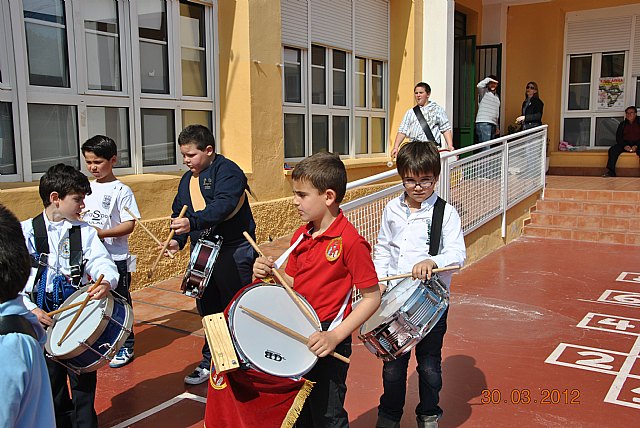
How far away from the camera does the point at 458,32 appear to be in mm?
13461

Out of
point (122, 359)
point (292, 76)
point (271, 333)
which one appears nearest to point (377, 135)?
point (292, 76)

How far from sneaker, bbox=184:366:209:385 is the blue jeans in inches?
56.0

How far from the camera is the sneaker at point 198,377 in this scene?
4.08 meters

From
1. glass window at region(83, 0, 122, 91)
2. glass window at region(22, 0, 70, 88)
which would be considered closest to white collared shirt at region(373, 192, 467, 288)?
glass window at region(22, 0, 70, 88)

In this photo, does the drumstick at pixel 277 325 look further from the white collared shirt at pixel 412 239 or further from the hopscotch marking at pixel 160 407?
the hopscotch marking at pixel 160 407

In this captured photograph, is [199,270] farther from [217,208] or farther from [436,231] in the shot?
[436,231]

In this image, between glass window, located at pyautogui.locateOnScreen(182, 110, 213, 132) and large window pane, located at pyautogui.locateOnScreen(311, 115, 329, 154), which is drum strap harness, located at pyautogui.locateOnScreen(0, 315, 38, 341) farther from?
large window pane, located at pyautogui.locateOnScreen(311, 115, 329, 154)

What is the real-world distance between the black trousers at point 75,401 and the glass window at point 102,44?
13.0 ft

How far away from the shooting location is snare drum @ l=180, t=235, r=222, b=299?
12.0 feet

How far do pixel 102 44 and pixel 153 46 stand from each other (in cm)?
68

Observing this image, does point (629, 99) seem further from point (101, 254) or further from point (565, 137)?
point (101, 254)

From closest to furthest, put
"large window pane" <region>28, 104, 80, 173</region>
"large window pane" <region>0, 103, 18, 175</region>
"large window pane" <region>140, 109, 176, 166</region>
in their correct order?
"large window pane" <region>0, 103, 18, 175</region> → "large window pane" <region>28, 104, 80, 173</region> → "large window pane" <region>140, 109, 176, 166</region>

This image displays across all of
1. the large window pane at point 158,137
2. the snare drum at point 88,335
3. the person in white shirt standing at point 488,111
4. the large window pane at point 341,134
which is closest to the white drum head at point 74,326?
the snare drum at point 88,335

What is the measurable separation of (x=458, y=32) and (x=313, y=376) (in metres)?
12.3
